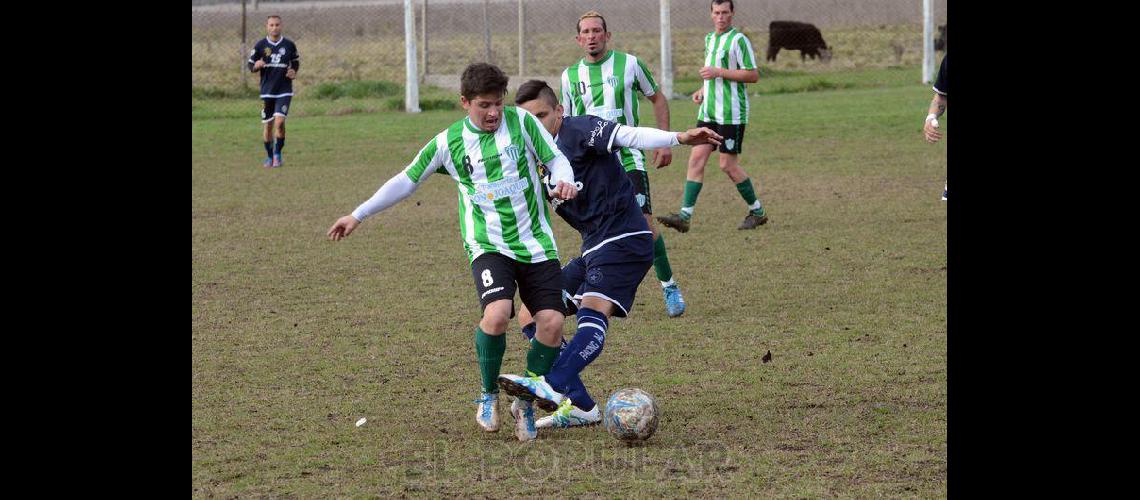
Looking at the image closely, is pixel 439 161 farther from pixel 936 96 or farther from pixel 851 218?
pixel 851 218

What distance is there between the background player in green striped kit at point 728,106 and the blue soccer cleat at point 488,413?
5883 millimetres

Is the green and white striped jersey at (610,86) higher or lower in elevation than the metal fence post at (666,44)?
lower

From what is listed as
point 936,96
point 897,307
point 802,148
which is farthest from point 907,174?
point 897,307

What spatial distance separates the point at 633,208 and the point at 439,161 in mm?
1048

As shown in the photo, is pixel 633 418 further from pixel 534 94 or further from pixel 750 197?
pixel 750 197

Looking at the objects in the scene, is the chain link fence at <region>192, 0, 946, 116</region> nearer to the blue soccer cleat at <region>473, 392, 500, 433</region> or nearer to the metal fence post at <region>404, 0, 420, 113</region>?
the metal fence post at <region>404, 0, 420, 113</region>

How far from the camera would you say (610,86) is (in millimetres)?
8695

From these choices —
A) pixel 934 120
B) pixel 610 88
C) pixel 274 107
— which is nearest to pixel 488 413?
pixel 610 88

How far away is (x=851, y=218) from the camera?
1206 centimetres

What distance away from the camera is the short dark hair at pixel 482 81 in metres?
5.72

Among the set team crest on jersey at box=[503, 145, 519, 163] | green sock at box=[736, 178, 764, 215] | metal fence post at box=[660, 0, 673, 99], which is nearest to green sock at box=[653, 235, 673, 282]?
team crest on jersey at box=[503, 145, 519, 163]

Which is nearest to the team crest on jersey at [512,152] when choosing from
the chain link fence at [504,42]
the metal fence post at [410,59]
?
the metal fence post at [410,59]

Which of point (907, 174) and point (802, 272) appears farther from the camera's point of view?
point (907, 174)

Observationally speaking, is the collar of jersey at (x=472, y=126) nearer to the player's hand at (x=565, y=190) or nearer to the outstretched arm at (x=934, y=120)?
the player's hand at (x=565, y=190)
